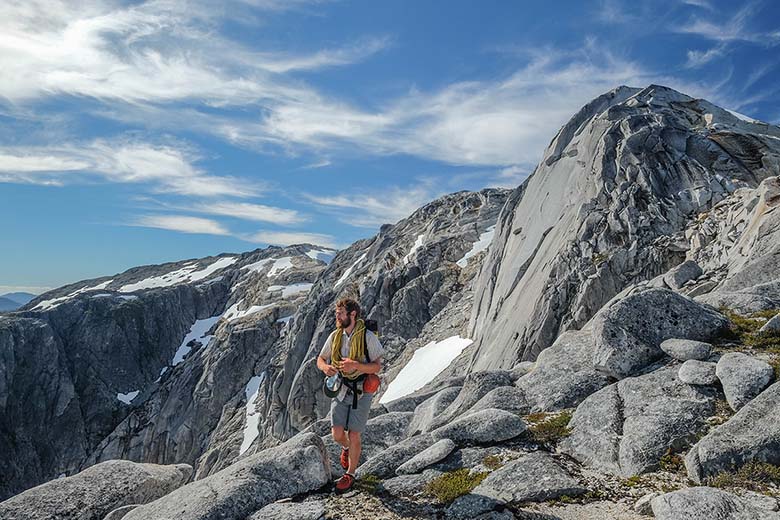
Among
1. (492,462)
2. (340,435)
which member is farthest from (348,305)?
(492,462)

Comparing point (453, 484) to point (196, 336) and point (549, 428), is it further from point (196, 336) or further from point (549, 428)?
point (196, 336)

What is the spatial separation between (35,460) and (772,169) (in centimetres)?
15189

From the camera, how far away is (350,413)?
35.4ft

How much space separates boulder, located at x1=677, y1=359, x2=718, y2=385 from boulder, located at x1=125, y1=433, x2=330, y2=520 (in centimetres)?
879

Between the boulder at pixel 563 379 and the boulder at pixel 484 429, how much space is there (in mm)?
2189

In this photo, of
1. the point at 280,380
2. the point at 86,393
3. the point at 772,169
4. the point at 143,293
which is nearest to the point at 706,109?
the point at 772,169

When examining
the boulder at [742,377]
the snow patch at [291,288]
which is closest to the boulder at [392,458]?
the boulder at [742,377]

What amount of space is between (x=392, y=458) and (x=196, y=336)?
171 m

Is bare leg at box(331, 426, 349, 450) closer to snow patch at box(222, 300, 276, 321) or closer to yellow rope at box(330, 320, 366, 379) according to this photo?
yellow rope at box(330, 320, 366, 379)

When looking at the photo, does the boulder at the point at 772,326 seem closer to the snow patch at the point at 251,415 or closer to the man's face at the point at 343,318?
the man's face at the point at 343,318

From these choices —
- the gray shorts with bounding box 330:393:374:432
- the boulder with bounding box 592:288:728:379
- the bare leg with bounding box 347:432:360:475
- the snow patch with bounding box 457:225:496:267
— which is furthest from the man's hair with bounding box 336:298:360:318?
the snow patch with bounding box 457:225:496:267

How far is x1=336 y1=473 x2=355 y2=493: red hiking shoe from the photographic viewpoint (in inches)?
402

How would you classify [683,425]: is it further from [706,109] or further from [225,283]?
[225,283]

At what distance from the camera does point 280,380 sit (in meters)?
84.1
